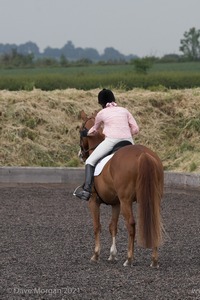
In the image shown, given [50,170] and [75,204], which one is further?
[50,170]

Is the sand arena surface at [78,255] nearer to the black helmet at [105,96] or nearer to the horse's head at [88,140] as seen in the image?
the horse's head at [88,140]

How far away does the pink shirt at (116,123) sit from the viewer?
12141mm

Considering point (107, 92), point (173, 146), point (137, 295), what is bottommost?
point (173, 146)

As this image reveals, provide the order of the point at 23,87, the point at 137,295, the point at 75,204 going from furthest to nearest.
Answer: the point at 23,87, the point at 75,204, the point at 137,295

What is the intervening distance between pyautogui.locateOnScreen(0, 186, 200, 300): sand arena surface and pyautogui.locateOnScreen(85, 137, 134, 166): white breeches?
1155 millimetres

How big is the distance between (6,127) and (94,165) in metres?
11.7

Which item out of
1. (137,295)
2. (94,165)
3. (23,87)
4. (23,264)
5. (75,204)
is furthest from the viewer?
(23,87)

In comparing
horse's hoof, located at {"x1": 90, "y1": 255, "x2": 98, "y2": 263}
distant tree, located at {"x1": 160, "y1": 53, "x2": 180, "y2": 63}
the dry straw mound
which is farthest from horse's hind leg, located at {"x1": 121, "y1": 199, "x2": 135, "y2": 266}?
distant tree, located at {"x1": 160, "y1": 53, "x2": 180, "y2": 63}

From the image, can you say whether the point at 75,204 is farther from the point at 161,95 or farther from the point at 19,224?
the point at 161,95

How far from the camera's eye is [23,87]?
28469 mm

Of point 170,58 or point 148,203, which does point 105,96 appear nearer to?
point 148,203

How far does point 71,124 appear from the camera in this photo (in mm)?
24359

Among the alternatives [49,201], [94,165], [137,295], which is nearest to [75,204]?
[49,201]

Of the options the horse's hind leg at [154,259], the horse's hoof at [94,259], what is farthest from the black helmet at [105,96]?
the horse's hind leg at [154,259]
